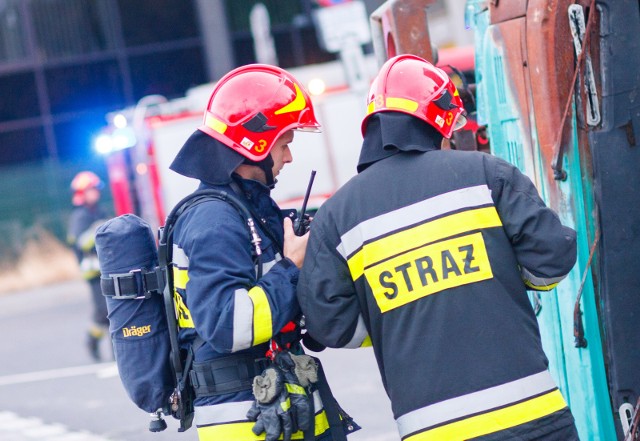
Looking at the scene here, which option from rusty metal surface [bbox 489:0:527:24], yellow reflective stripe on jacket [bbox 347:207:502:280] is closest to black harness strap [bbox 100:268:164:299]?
yellow reflective stripe on jacket [bbox 347:207:502:280]

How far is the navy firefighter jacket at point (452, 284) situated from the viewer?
3119mm

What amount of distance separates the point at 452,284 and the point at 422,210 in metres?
0.23

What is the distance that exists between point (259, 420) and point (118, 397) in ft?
19.2

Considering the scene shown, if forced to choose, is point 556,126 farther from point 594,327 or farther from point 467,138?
point 467,138

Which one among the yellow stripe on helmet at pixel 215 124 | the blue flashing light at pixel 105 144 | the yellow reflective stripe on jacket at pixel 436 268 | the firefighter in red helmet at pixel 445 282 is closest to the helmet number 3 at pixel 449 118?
the firefighter in red helmet at pixel 445 282

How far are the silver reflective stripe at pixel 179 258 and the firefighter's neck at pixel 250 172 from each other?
0.32 m

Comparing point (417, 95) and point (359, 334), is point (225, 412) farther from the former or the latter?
point (417, 95)

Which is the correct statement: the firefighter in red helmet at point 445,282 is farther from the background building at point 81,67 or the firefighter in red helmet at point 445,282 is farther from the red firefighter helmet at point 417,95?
the background building at point 81,67

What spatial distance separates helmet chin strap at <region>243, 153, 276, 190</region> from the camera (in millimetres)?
3559

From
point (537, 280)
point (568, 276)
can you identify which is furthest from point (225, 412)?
point (568, 276)

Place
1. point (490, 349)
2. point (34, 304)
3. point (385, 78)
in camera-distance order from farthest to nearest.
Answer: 1. point (34, 304)
2. point (385, 78)
3. point (490, 349)

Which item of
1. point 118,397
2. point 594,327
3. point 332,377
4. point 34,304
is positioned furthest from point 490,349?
point 34,304

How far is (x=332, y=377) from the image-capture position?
28.1 feet

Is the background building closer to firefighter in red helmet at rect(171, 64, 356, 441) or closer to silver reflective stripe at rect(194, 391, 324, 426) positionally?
firefighter in red helmet at rect(171, 64, 356, 441)
